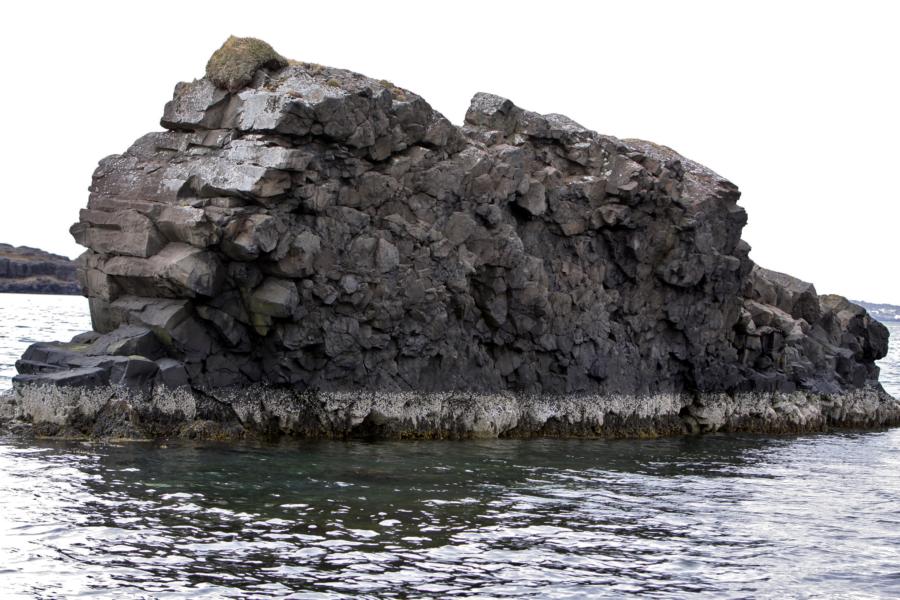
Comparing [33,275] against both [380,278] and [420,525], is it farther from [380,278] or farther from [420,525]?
[420,525]

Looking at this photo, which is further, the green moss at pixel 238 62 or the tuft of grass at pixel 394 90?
the tuft of grass at pixel 394 90

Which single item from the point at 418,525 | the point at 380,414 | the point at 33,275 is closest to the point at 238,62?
the point at 380,414

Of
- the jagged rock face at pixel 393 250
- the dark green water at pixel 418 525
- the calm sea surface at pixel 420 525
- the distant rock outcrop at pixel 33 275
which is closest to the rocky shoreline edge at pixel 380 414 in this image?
the jagged rock face at pixel 393 250

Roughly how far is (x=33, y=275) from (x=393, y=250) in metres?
179

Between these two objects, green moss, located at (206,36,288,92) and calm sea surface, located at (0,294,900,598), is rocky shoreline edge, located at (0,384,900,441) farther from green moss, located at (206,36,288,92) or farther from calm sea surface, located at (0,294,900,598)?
green moss, located at (206,36,288,92)

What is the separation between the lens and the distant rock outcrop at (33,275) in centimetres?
19225

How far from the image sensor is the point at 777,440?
144ft

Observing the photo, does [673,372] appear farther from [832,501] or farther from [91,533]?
[91,533]

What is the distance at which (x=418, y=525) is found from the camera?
68.7 feet

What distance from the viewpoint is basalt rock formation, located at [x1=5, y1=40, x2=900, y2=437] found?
1273 inches

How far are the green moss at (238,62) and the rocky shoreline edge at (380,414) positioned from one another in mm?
11883

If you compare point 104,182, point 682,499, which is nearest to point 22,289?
point 104,182

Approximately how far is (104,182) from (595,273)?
72.2 ft

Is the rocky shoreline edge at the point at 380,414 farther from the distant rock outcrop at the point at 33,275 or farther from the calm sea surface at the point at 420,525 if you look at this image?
the distant rock outcrop at the point at 33,275
